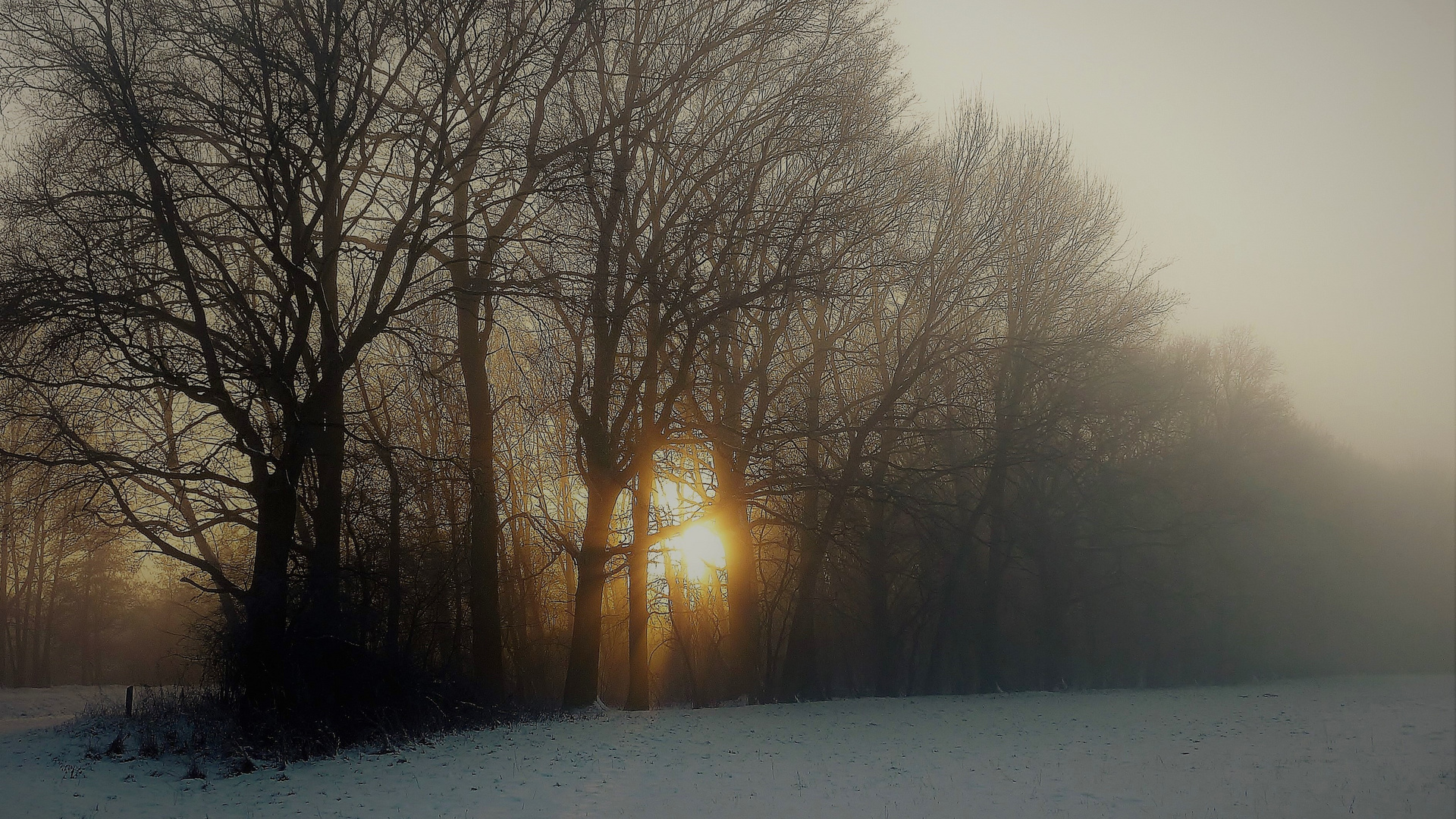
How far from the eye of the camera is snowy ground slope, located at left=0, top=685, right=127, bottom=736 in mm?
15555

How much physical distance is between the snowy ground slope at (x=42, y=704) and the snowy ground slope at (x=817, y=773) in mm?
3181

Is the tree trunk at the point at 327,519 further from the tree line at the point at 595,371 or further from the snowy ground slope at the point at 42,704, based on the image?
the snowy ground slope at the point at 42,704

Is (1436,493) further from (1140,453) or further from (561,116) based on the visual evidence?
(561,116)

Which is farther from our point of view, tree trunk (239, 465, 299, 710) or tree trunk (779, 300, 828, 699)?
tree trunk (779, 300, 828, 699)

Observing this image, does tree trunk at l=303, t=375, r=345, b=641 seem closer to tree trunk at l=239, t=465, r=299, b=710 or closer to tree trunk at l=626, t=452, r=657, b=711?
tree trunk at l=239, t=465, r=299, b=710

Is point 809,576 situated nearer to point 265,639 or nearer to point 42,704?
point 265,639

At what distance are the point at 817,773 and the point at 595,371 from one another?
8.09 metres

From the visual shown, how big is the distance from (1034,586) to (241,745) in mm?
21717

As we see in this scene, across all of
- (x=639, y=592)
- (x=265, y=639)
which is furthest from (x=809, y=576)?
(x=265, y=639)

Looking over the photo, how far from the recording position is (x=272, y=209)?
10.9 metres

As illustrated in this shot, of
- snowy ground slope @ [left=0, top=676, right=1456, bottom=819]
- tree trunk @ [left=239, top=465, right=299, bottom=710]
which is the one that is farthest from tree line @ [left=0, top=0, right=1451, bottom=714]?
snowy ground slope @ [left=0, top=676, right=1456, bottom=819]

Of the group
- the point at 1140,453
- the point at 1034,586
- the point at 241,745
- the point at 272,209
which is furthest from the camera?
the point at 1034,586

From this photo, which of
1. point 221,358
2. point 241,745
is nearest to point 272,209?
point 221,358

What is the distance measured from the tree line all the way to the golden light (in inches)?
15.9
